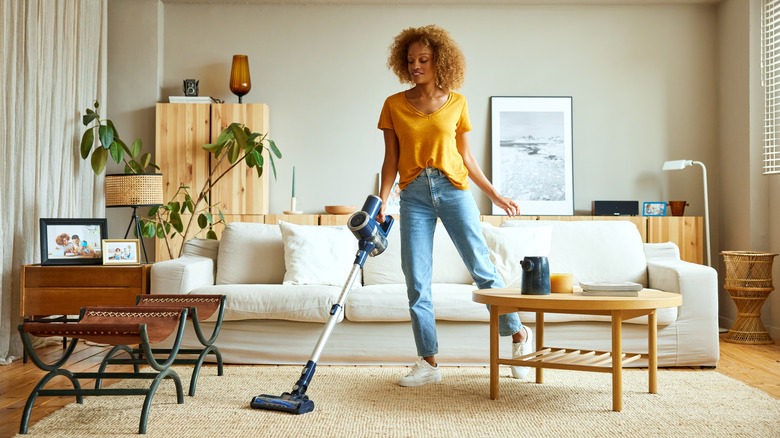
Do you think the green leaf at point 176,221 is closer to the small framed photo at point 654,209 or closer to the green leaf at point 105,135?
the green leaf at point 105,135

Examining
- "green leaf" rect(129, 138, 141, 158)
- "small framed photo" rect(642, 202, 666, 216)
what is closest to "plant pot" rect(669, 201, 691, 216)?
"small framed photo" rect(642, 202, 666, 216)

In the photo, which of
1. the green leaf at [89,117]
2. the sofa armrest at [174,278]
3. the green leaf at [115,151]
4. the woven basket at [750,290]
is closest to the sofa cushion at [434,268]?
the sofa armrest at [174,278]

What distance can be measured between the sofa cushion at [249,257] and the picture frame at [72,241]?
704 mm

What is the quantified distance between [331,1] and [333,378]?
124 inches

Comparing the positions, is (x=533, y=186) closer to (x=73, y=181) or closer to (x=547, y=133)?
(x=547, y=133)

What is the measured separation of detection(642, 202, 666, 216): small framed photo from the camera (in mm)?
4660

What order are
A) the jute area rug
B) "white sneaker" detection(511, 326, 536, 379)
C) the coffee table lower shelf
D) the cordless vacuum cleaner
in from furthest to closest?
1. "white sneaker" detection(511, 326, 536, 379)
2. the coffee table lower shelf
3. the cordless vacuum cleaner
4. the jute area rug

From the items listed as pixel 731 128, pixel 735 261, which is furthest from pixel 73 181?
pixel 731 128

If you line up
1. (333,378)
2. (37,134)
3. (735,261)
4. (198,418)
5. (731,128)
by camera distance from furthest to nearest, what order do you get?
(731,128) → (735,261) → (37,134) → (333,378) → (198,418)

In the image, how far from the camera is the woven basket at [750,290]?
3.97 meters

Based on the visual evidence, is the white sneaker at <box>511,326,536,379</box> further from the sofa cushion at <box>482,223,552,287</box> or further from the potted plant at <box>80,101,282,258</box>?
the potted plant at <box>80,101,282,258</box>

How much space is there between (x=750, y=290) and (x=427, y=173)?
8.46 ft

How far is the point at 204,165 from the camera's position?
470 cm

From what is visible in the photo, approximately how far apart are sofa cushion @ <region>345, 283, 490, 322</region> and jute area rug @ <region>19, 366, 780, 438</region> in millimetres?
332
